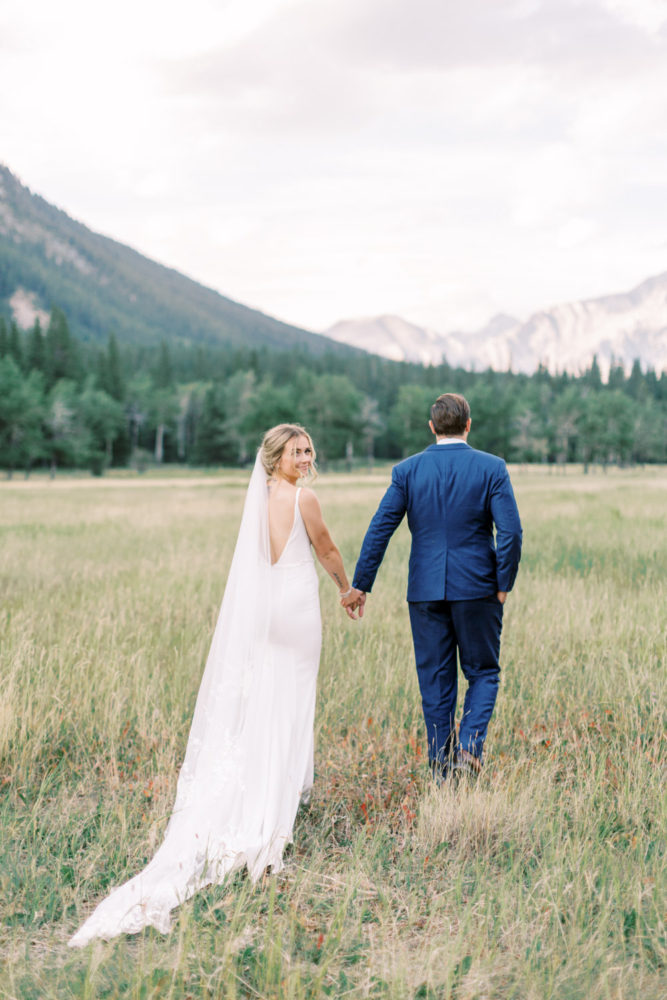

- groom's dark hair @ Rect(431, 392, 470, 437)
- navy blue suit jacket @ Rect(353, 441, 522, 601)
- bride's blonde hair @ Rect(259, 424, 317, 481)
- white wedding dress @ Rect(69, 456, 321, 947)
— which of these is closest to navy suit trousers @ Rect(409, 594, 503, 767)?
navy blue suit jacket @ Rect(353, 441, 522, 601)

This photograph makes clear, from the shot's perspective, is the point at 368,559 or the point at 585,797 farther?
the point at 368,559

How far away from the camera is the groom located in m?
4.52

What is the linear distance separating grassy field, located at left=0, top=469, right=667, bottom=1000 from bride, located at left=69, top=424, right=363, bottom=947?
0.20 metres

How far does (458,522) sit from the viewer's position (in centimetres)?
459

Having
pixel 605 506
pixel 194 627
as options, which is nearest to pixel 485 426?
pixel 605 506

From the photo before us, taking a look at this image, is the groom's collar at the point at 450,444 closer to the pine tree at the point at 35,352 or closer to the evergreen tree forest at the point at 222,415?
the evergreen tree forest at the point at 222,415

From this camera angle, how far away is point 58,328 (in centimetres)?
9519

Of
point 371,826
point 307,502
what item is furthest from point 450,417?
point 371,826

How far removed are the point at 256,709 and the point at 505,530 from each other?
187cm

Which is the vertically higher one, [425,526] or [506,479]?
[506,479]

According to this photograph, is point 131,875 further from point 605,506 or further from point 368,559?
point 605,506

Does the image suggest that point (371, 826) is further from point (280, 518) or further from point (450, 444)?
point (450, 444)

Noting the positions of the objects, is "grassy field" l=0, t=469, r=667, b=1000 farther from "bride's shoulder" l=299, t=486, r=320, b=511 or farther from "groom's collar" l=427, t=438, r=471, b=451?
"groom's collar" l=427, t=438, r=471, b=451

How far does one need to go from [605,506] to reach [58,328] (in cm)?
8652
